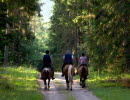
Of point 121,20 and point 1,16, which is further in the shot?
point 121,20

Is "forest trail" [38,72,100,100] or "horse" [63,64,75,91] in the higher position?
"horse" [63,64,75,91]

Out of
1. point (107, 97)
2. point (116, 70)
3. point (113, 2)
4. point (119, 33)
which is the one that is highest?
point (113, 2)

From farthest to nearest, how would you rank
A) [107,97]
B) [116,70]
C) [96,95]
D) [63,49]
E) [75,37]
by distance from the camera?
[63,49]
[75,37]
[116,70]
[96,95]
[107,97]

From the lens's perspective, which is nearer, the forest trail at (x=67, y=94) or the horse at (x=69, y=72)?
the forest trail at (x=67, y=94)

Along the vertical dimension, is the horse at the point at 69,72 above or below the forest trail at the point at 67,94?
above

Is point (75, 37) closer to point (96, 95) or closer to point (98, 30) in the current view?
point (98, 30)

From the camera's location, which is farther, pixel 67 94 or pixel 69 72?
pixel 69 72

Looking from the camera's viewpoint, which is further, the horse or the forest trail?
the horse

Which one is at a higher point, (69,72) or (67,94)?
(69,72)

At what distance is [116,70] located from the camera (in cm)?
2184

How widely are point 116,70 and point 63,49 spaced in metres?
33.9

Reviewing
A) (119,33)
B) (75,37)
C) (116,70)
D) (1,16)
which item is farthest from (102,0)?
(75,37)

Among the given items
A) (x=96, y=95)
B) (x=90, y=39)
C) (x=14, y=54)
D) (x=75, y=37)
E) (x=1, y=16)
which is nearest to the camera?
(x=96, y=95)

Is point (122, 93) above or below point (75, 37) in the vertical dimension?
below
